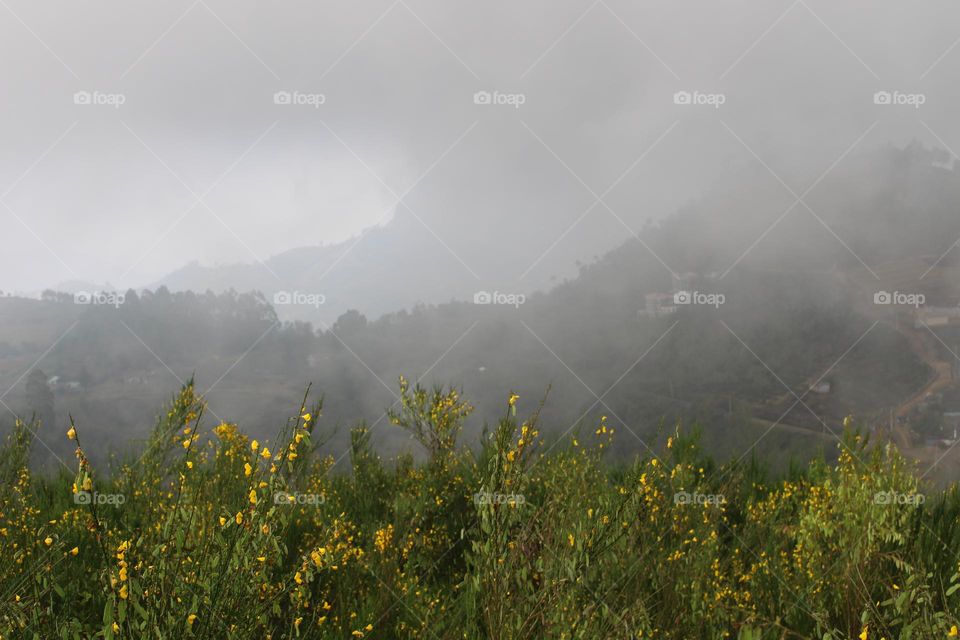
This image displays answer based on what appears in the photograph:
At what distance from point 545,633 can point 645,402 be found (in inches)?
1991

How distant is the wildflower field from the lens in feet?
10.7

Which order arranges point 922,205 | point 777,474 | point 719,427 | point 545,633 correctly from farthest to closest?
point 922,205 < point 719,427 < point 777,474 < point 545,633

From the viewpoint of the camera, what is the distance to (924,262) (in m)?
69.9

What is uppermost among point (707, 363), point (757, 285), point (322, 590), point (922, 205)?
point (922, 205)

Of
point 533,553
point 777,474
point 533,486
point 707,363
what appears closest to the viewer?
point 533,553

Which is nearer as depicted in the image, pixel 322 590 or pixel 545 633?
pixel 545 633

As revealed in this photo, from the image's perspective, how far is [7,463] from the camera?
22.8ft

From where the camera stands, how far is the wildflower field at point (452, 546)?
128 inches

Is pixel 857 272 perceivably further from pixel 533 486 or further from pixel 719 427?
pixel 533 486

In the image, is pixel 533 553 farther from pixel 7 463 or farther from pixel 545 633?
pixel 7 463

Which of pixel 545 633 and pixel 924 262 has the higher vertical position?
pixel 924 262

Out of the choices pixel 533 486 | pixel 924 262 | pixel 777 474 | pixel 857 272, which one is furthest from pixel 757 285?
pixel 533 486

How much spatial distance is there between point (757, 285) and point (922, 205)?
24.1 m

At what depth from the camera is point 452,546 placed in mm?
6699
